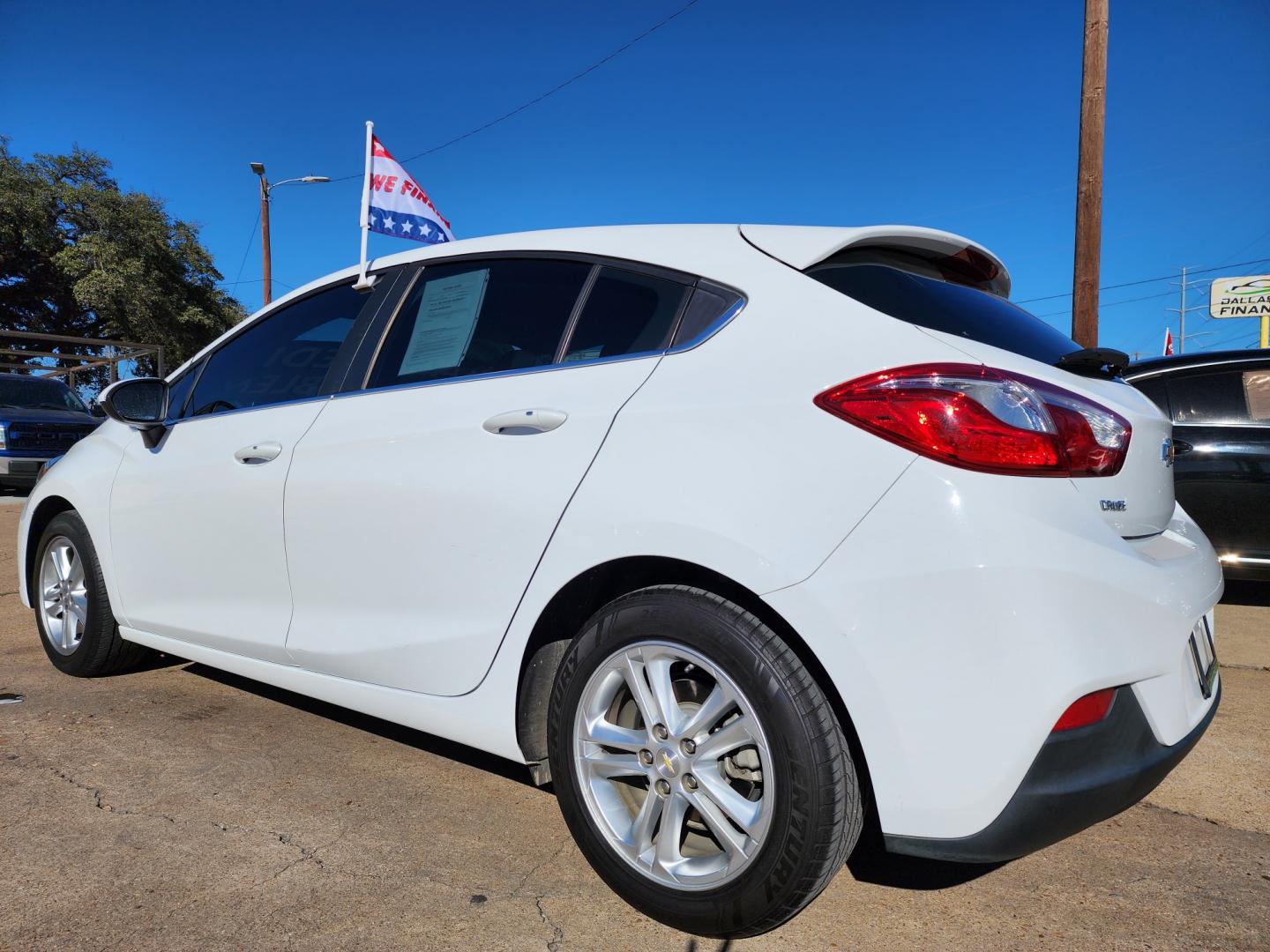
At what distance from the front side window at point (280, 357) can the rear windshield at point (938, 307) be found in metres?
1.68

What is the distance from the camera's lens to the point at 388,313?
285 centimetres

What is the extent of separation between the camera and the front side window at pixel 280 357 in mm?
3016

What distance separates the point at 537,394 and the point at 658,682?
77cm

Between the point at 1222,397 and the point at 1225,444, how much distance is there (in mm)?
286

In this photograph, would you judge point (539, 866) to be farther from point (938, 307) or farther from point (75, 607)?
point (75, 607)

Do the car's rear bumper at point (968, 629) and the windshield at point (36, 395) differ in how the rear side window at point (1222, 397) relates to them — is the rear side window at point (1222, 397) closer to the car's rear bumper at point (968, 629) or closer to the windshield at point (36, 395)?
the car's rear bumper at point (968, 629)

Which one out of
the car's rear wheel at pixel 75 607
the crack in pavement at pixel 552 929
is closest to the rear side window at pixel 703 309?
the crack in pavement at pixel 552 929

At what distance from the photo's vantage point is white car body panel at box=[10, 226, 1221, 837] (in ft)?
5.27

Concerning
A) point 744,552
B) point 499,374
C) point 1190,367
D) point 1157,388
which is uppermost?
point 499,374

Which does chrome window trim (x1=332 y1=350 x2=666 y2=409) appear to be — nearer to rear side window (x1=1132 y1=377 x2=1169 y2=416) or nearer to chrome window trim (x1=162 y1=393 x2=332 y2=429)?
chrome window trim (x1=162 y1=393 x2=332 y2=429)

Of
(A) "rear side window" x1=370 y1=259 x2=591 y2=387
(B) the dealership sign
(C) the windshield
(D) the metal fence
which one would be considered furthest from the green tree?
(B) the dealership sign

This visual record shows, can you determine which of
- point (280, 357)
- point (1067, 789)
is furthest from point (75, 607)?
point (1067, 789)

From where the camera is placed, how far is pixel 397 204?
4695 mm

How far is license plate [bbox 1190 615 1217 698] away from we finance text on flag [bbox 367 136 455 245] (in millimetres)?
3596
